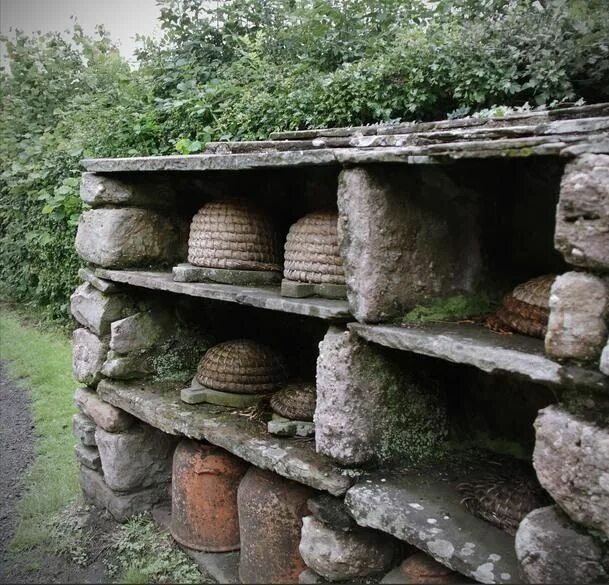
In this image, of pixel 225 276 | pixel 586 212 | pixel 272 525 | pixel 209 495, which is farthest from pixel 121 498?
pixel 586 212

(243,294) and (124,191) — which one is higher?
(124,191)

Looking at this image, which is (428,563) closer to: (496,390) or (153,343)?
(496,390)

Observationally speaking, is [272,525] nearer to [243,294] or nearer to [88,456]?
[243,294]

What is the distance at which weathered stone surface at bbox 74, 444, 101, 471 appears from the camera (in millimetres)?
4328

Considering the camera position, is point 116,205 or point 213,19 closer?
point 116,205

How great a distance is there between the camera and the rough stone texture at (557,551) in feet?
6.10

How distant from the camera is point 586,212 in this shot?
1.85m

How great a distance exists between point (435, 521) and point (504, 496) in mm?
251

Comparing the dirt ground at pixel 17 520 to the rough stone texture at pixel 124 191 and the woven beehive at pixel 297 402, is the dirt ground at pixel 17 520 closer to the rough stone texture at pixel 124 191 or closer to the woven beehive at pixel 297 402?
the woven beehive at pixel 297 402

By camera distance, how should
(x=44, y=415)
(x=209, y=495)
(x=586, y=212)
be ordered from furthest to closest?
(x=44, y=415), (x=209, y=495), (x=586, y=212)

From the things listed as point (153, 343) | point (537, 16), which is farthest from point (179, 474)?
point (537, 16)

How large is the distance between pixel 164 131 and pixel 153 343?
10.9ft

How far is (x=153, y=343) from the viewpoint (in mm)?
4160

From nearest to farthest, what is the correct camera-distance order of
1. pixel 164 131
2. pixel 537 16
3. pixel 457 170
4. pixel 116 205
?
pixel 457 170
pixel 116 205
pixel 537 16
pixel 164 131
